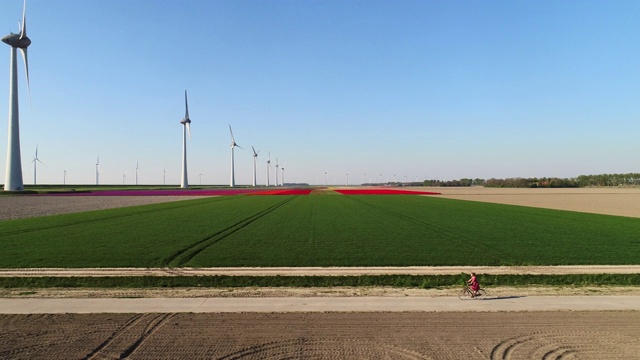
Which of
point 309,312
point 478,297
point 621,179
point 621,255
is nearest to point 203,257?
point 309,312

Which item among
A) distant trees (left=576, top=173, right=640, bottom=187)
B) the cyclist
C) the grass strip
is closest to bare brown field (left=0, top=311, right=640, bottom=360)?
the cyclist

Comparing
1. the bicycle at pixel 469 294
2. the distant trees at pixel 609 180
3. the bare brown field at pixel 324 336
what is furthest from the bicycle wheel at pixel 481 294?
the distant trees at pixel 609 180

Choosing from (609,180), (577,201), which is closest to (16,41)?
(577,201)

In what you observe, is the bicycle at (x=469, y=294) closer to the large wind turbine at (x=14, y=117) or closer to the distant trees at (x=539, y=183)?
the large wind turbine at (x=14, y=117)

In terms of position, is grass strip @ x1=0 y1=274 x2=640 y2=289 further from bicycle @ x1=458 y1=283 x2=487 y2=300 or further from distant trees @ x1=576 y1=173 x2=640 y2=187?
distant trees @ x1=576 y1=173 x2=640 y2=187

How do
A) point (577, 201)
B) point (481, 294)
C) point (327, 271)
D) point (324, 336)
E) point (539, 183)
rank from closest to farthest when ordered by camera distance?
1. point (324, 336)
2. point (481, 294)
3. point (327, 271)
4. point (577, 201)
5. point (539, 183)

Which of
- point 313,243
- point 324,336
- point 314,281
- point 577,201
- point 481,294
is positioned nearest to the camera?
point 324,336

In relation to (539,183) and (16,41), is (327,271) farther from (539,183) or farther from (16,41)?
(539,183)
